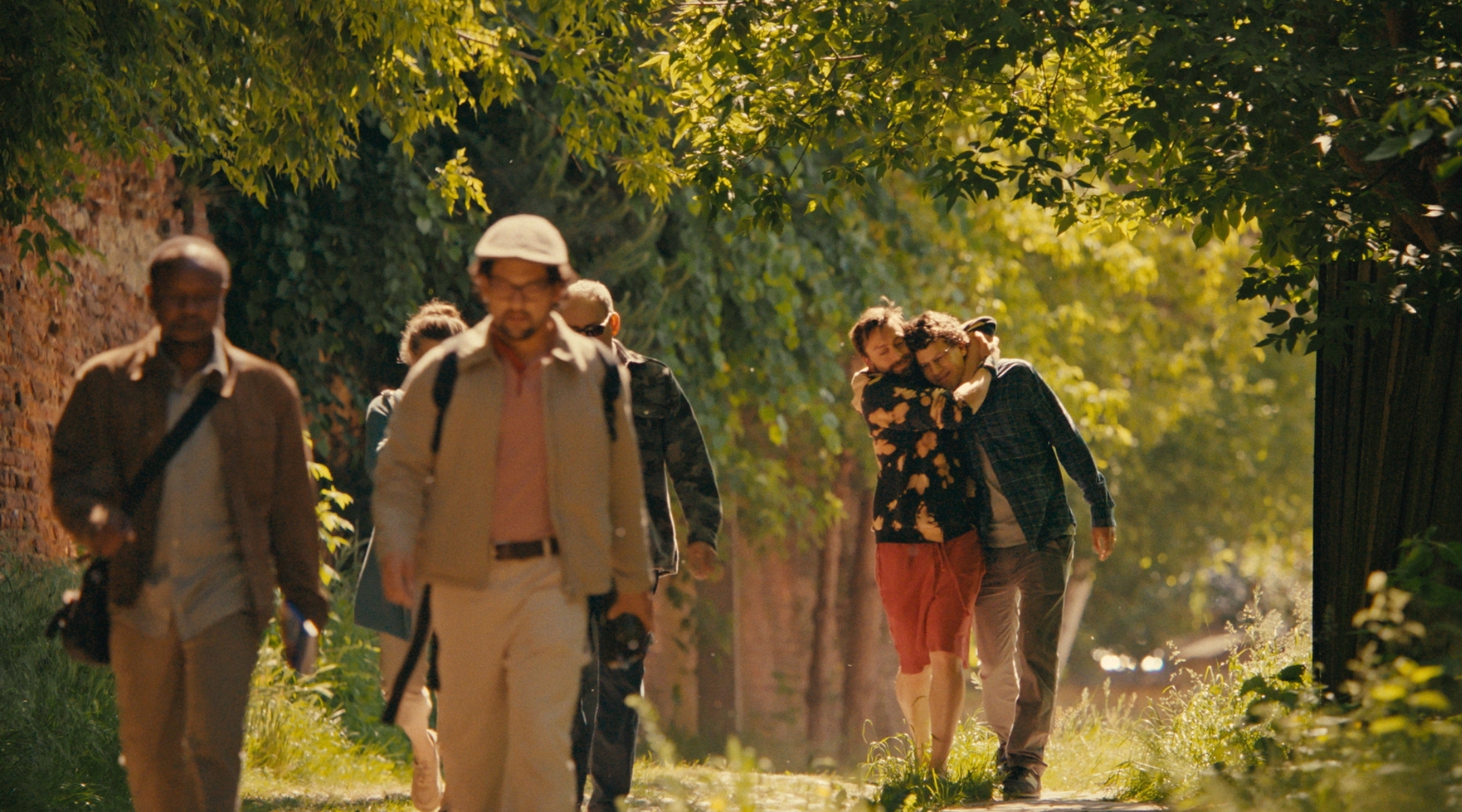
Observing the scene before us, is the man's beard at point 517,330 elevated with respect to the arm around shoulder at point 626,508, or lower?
elevated

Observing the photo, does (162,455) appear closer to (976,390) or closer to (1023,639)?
(976,390)

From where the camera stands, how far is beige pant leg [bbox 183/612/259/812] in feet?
14.3

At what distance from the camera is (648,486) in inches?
249

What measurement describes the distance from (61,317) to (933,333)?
592 cm

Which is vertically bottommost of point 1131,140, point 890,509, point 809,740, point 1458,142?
point 809,740

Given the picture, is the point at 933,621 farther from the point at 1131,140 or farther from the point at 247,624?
the point at 247,624

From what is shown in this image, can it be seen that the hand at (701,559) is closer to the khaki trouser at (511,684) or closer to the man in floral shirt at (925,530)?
the khaki trouser at (511,684)

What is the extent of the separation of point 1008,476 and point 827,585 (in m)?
11.3

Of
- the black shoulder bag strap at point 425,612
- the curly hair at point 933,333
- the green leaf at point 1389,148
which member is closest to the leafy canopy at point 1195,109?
the green leaf at point 1389,148

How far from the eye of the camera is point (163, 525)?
4391 millimetres

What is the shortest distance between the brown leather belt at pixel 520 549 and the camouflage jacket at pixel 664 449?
1.74 meters

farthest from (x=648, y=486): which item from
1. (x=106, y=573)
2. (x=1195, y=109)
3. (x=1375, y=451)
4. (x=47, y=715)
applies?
(x=47, y=715)

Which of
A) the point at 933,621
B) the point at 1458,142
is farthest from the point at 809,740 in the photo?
the point at 1458,142

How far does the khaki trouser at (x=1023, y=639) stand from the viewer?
6.95 metres
